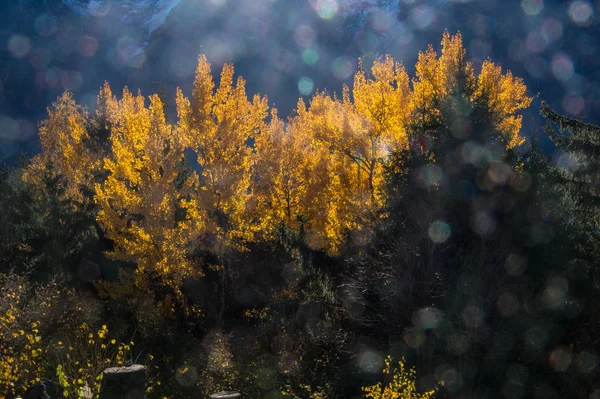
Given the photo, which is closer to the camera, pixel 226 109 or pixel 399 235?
pixel 399 235

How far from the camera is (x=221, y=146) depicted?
14.8 m

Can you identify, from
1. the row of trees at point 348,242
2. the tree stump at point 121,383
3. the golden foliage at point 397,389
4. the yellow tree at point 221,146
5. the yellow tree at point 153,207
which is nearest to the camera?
the tree stump at point 121,383

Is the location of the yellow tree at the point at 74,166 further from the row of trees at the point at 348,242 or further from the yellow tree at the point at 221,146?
the yellow tree at the point at 221,146

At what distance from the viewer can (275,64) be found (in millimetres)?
88875

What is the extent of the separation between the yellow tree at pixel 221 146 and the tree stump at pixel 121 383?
294 inches

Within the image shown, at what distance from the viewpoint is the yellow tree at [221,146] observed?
48.0 feet

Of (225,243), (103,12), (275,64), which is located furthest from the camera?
(103,12)

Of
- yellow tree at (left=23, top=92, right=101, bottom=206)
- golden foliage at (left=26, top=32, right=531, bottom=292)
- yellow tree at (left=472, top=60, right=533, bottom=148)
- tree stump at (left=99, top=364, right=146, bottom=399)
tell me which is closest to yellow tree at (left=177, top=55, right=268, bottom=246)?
golden foliage at (left=26, top=32, right=531, bottom=292)

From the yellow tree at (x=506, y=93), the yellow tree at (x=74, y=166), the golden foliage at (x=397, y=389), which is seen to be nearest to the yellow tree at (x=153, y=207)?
the golden foliage at (x=397, y=389)

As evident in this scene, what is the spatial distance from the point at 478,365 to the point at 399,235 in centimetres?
329

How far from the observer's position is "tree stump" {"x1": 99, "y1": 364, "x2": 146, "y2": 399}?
23.0 feet

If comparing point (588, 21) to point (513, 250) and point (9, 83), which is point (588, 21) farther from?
point (9, 83)

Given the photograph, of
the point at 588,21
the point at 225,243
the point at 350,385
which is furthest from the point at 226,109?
the point at 588,21

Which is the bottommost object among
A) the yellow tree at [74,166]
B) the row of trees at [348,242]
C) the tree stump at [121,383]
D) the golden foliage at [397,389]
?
the golden foliage at [397,389]
